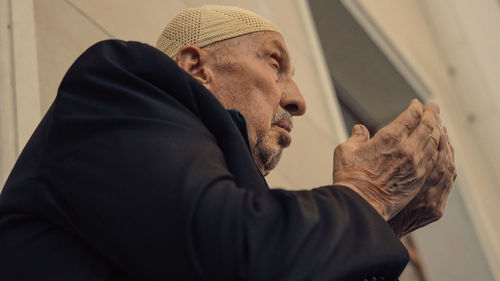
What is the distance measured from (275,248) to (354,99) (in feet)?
15.0

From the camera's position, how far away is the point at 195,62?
2.23 m

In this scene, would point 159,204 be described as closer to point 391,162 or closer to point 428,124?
point 391,162

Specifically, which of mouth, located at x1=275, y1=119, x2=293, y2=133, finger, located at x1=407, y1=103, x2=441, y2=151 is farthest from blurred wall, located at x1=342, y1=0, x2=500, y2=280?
finger, located at x1=407, y1=103, x2=441, y2=151

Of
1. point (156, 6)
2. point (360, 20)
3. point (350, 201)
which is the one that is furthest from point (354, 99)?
point (350, 201)

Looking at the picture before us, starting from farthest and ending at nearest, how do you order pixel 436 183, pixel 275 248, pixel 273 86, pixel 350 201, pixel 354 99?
pixel 354 99
pixel 273 86
pixel 436 183
pixel 350 201
pixel 275 248

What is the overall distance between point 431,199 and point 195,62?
2.30 ft

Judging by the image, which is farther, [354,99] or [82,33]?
[354,99]

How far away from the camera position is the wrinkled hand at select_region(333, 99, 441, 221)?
165 cm

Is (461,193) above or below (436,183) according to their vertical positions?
below

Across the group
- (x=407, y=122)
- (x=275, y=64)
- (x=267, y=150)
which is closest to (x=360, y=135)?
(x=407, y=122)

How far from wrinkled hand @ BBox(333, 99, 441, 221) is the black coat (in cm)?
14

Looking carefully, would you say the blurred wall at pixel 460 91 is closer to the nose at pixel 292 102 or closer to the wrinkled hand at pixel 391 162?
the nose at pixel 292 102

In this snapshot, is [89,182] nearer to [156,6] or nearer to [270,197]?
[270,197]

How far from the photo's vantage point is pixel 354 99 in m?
5.85
